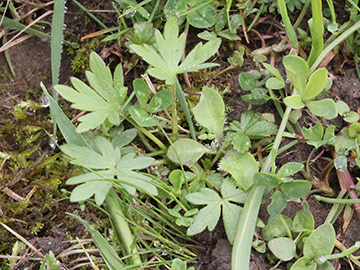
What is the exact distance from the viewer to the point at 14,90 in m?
2.24

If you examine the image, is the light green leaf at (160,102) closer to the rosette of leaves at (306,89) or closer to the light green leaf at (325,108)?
the rosette of leaves at (306,89)

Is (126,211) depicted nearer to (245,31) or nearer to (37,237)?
(37,237)

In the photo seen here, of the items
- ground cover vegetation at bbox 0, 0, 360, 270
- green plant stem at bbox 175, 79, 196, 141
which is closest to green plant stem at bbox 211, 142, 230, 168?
ground cover vegetation at bbox 0, 0, 360, 270

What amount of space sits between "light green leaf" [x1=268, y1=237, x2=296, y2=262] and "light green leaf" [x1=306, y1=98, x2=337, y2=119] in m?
0.55

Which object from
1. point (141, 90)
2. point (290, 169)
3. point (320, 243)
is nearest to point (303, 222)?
point (320, 243)

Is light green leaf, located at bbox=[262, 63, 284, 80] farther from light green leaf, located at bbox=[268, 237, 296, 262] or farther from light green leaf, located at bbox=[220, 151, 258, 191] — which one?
light green leaf, located at bbox=[268, 237, 296, 262]

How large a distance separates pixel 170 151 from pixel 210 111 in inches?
10.1

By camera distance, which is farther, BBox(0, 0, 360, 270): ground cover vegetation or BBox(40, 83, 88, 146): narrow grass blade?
BBox(40, 83, 88, 146): narrow grass blade

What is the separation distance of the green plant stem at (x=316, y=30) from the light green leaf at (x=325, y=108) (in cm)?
24

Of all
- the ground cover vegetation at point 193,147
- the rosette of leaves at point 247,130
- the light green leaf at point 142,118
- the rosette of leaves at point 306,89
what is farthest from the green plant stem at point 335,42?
the light green leaf at point 142,118

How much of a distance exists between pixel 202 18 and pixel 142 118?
63 cm

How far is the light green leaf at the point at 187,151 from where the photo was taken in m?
1.84

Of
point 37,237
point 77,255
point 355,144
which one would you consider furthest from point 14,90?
point 355,144

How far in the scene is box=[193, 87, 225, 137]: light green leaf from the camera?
1.87 meters
